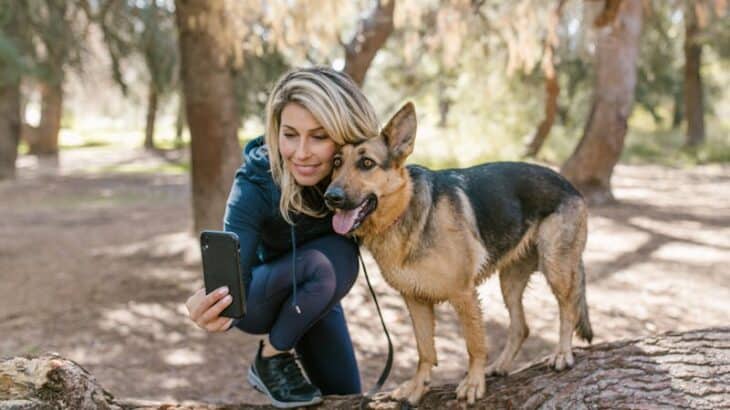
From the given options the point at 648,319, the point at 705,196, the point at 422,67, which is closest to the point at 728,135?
the point at 422,67

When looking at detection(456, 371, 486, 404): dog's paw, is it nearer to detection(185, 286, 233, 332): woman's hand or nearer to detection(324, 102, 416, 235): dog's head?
detection(324, 102, 416, 235): dog's head

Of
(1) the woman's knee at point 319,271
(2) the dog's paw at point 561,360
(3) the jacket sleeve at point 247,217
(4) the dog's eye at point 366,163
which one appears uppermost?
(4) the dog's eye at point 366,163

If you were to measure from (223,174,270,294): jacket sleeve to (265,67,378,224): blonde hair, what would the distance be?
0.47ft

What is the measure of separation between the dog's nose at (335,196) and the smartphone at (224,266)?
0.43 meters

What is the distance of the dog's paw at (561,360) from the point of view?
3148 mm

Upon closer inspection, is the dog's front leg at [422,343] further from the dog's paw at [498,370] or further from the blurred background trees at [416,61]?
the blurred background trees at [416,61]

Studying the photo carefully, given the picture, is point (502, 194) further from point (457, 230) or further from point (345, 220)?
point (345, 220)

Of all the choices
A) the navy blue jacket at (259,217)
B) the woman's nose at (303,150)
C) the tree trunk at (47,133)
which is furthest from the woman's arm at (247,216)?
the tree trunk at (47,133)

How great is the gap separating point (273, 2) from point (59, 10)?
6.88 metres

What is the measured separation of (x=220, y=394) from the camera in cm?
503

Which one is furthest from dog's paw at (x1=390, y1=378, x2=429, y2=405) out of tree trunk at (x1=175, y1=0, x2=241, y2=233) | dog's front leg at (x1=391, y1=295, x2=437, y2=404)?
tree trunk at (x1=175, y1=0, x2=241, y2=233)

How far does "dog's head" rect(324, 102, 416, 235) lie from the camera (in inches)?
116

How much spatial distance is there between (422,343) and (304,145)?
3.87 feet

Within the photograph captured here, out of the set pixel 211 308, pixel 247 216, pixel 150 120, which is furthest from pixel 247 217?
pixel 150 120
